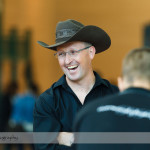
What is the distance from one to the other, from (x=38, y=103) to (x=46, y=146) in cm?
32

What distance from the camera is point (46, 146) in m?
2.63

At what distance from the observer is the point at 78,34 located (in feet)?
9.20

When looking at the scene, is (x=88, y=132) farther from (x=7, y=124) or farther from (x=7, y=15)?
(x=7, y=15)

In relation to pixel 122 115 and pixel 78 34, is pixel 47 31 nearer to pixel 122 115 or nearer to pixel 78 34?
pixel 78 34

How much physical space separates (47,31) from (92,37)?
914 centimetres

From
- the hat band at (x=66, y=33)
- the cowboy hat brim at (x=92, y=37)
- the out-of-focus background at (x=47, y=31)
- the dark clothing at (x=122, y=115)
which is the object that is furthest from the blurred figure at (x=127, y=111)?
the out-of-focus background at (x=47, y=31)

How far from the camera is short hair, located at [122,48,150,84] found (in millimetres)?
1878

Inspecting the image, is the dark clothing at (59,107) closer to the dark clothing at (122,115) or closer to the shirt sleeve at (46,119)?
the shirt sleeve at (46,119)

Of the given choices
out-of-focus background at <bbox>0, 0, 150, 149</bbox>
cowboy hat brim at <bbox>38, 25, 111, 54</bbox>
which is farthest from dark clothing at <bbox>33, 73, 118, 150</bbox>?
out-of-focus background at <bbox>0, 0, 150, 149</bbox>

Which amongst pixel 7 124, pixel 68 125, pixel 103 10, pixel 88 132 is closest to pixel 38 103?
pixel 68 125

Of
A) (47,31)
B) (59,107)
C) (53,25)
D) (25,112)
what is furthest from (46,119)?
(53,25)

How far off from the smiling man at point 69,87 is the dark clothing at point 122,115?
75 cm

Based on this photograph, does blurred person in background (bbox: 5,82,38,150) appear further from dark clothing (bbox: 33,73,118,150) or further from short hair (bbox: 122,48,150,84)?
short hair (bbox: 122,48,150,84)

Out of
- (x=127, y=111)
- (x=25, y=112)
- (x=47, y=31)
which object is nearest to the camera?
(x=127, y=111)
